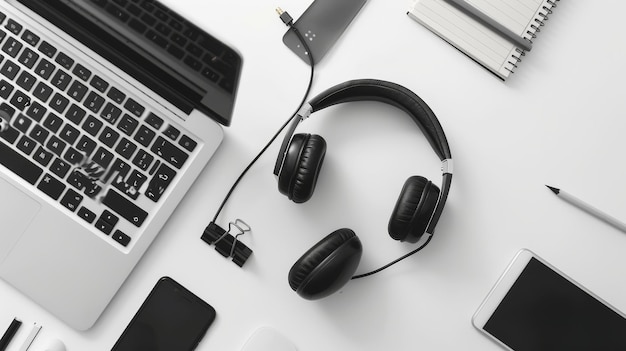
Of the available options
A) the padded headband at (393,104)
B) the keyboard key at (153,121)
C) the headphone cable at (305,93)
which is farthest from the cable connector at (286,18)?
the keyboard key at (153,121)

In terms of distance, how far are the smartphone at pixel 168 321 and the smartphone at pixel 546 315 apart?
376 mm

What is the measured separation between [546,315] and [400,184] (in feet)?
0.86

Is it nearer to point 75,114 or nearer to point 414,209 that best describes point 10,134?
point 75,114

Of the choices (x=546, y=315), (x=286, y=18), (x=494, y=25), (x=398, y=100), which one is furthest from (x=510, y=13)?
(x=546, y=315)

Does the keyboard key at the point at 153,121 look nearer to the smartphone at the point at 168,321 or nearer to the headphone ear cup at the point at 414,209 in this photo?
the smartphone at the point at 168,321

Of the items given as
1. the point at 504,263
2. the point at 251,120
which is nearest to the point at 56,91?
the point at 251,120

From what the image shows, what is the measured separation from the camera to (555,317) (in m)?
0.71

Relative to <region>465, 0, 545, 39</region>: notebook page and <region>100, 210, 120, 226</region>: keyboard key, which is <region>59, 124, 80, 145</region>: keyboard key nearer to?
<region>100, 210, 120, 226</region>: keyboard key

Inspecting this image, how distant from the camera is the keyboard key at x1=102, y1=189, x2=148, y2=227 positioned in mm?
676

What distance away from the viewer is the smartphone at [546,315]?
706 millimetres

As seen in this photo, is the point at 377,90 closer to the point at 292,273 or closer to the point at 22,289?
the point at 292,273

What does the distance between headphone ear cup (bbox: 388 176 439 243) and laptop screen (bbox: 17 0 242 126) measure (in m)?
0.25

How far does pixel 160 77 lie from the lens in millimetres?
664

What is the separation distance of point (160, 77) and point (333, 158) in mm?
257
